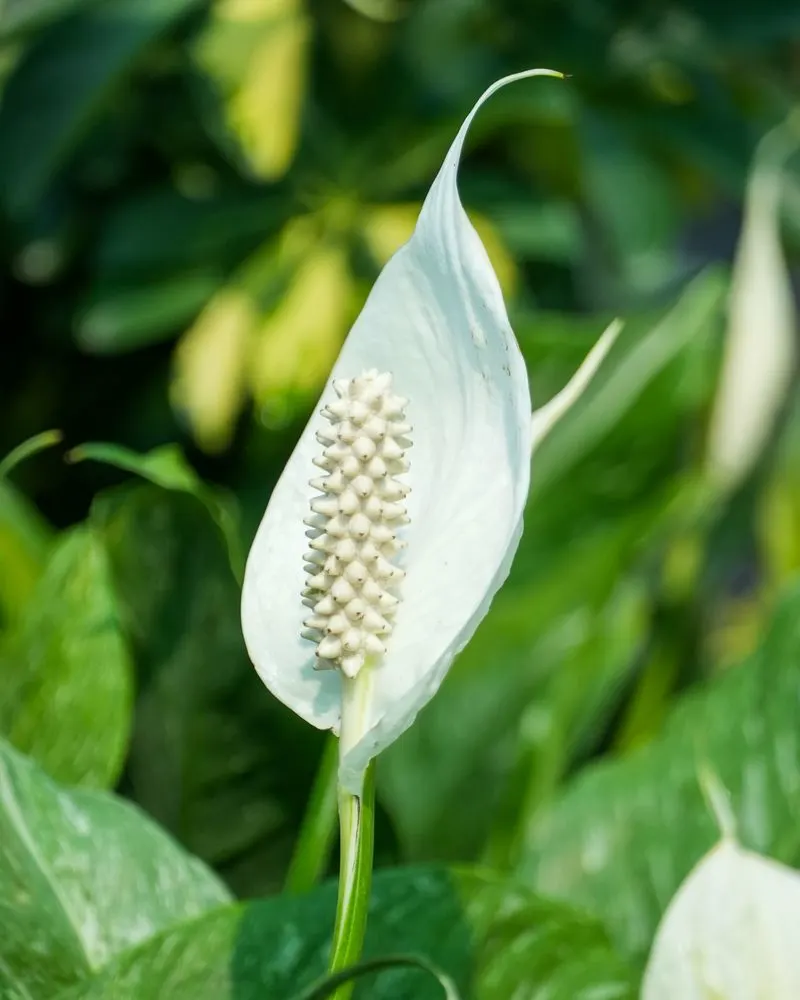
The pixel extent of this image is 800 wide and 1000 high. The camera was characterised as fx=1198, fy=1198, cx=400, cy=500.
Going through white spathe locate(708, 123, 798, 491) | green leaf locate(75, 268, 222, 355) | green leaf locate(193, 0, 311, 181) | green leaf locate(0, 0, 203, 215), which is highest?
green leaf locate(0, 0, 203, 215)

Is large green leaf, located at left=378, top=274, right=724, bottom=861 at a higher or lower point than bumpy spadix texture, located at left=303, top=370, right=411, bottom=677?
lower

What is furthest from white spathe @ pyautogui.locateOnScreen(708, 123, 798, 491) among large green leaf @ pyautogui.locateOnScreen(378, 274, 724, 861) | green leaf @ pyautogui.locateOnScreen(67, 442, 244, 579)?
green leaf @ pyautogui.locateOnScreen(67, 442, 244, 579)

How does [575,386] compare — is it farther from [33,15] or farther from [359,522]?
[33,15]

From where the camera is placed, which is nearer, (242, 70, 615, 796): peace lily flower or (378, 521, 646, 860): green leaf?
(242, 70, 615, 796): peace lily flower

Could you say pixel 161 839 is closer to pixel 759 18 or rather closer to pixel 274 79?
pixel 274 79

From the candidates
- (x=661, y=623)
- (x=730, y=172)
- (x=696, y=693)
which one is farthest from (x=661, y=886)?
(x=730, y=172)

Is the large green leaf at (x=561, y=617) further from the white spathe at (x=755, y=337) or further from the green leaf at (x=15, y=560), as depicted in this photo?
the green leaf at (x=15, y=560)

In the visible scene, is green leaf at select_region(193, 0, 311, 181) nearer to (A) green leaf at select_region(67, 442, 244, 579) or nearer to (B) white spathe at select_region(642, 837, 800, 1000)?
(A) green leaf at select_region(67, 442, 244, 579)
